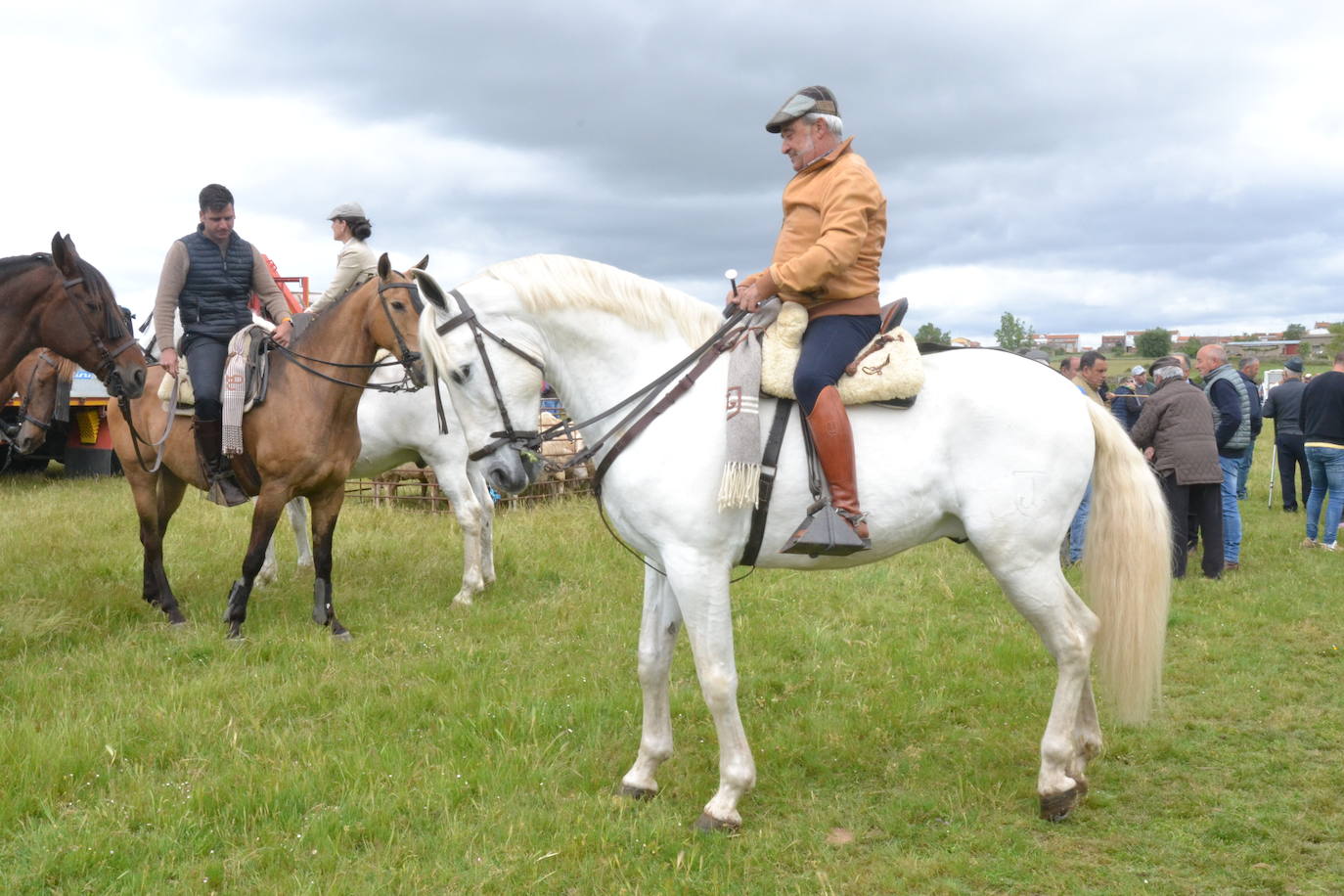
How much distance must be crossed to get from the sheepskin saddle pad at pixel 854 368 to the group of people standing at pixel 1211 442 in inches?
217

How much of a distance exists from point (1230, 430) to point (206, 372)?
999 cm

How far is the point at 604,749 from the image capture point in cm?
493

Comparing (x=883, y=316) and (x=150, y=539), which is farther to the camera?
(x=150, y=539)

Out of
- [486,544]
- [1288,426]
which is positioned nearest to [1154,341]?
[1288,426]

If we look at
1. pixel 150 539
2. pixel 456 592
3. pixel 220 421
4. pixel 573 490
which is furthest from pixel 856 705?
pixel 573 490

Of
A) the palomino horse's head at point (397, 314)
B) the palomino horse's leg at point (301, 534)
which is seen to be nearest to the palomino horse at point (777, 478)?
the palomino horse's head at point (397, 314)

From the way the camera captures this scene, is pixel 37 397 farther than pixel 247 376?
Yes

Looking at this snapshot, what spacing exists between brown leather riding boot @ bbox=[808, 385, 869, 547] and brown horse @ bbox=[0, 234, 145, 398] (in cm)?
454

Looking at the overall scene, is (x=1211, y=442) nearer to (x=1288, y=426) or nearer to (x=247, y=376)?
(x=1288, y=426)

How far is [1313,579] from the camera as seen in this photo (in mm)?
8883


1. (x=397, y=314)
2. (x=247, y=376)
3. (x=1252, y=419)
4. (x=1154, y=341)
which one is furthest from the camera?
(x=1154, y=341)

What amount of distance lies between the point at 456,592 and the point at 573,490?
19.2ft

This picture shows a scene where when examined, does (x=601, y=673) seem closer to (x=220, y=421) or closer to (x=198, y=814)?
(x=198, y=814)

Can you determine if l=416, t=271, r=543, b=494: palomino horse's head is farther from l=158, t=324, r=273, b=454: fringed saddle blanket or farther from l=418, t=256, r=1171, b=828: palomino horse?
l=158, t=324, r=273, b=454: fringed saddle blanket
